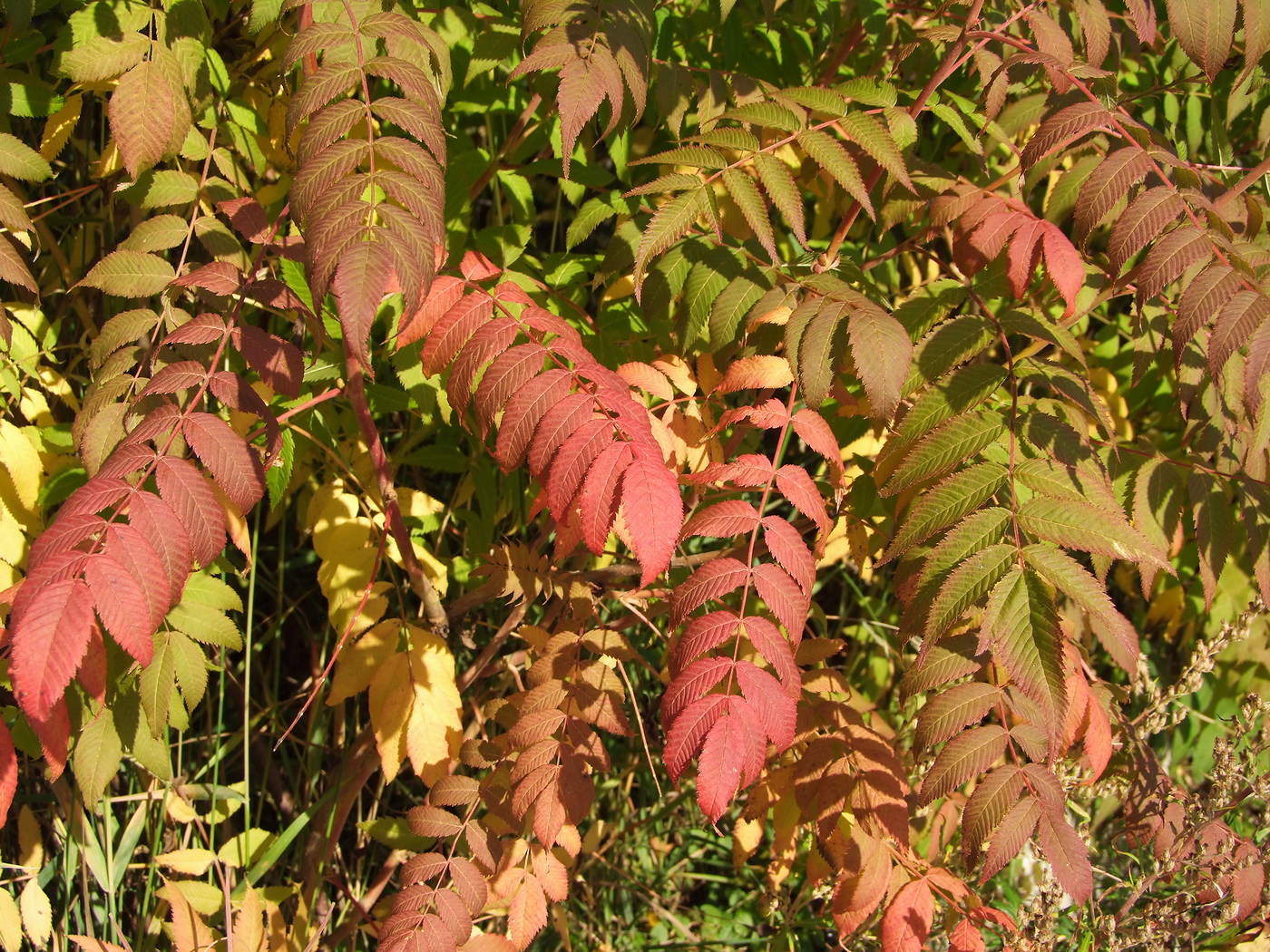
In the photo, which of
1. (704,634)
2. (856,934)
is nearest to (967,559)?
(704,634)

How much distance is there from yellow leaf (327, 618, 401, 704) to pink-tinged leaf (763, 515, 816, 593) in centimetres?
66

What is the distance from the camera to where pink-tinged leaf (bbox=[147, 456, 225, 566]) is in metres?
1.00

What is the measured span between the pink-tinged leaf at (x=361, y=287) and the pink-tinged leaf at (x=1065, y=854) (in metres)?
0.91

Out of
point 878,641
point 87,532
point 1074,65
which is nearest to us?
point 87,532

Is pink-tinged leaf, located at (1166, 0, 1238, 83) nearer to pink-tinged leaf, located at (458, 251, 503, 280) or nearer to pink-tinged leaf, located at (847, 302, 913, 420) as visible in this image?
pink-tinged leaf, located at (847, 302, 913, 420)

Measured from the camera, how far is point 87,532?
936 millimetres

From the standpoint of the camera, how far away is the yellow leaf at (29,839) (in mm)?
1643

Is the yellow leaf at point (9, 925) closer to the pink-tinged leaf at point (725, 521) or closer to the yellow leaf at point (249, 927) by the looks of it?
the yellow leaf at point (249, 927)

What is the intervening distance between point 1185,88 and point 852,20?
684mm

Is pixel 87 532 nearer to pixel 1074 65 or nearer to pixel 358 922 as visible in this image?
pixel 358 922

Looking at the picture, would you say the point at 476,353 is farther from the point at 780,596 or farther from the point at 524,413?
the point at 780,596

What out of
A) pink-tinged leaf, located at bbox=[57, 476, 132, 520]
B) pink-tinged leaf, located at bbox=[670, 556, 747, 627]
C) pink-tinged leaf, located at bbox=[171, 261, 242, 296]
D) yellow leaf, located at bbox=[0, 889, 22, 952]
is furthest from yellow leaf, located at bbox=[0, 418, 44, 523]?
pink-tinged leaf, located at bbox=[670, 556, 747, 627]

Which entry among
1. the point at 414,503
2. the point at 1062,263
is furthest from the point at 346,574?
the point at 1062,263

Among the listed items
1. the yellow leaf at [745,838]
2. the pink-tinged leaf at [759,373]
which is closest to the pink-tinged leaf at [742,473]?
the pink-tinged leaf at [759,373]
